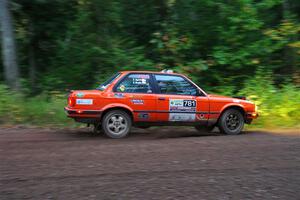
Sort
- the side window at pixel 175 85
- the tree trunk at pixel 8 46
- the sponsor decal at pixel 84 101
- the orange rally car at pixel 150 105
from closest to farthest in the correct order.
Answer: the sponsor decal at pixel 84 101 < the orange rally car at pixel 150 105 < the side window at pixel 175 85 < the tree trunk at pixel 8 46

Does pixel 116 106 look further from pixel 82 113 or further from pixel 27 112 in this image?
pixel 27 112

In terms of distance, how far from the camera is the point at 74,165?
6.42 m

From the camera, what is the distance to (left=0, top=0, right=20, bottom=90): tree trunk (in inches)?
555

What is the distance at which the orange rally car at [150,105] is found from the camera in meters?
9.30

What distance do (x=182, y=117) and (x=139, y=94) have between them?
121cm

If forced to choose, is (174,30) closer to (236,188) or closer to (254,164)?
(254,164)

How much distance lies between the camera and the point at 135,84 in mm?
9719

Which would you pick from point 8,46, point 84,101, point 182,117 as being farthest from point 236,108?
point 8,46

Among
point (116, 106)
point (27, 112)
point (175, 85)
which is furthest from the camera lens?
point (27, 112)

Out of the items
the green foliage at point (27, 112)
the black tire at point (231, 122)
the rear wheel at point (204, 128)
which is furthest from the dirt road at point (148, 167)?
the green foliage at point (27, 112)

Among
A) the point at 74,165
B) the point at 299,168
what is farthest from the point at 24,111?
the point at 299,168

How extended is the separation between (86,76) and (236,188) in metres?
11.7

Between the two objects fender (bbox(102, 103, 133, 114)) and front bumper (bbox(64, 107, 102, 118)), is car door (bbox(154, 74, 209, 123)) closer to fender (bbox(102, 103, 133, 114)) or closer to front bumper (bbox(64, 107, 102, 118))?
fender (bbox(102, 103, 133, 114))

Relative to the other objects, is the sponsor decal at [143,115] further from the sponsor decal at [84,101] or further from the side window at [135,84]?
the sponsor decal at [84,101]
